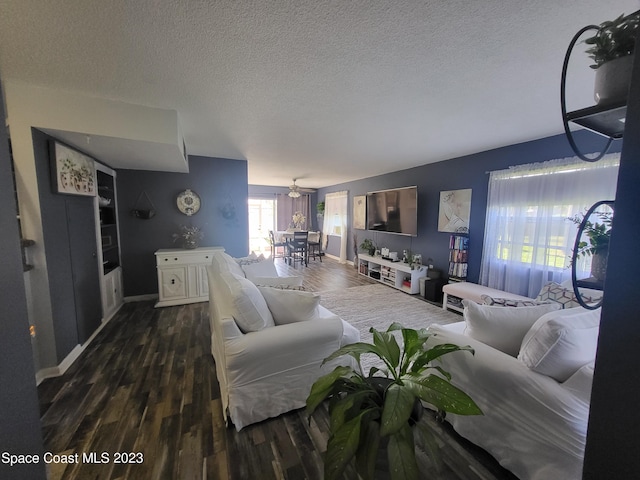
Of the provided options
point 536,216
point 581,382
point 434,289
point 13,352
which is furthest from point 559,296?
point 13,352

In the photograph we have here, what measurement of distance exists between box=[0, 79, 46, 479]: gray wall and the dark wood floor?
81 cm

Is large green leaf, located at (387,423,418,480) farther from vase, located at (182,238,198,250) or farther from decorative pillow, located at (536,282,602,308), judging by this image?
vase, located at (182,238,198,250)

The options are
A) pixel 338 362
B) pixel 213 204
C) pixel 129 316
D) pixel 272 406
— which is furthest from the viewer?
pixel 213 204

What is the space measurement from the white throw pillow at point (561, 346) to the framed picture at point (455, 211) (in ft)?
9.42

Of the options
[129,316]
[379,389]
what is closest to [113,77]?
[379,389]

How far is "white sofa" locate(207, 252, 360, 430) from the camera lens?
1.61 m

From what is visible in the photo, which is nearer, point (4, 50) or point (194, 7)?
point (194, 7)

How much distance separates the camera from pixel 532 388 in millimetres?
1263

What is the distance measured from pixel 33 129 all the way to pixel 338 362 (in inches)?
119

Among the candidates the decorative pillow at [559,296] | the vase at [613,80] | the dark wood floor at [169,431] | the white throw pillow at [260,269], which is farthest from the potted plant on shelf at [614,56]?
the white throw pillow at [260,269]

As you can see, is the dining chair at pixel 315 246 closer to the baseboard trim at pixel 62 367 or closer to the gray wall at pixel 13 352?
the baseboard trim at pixel 62 367

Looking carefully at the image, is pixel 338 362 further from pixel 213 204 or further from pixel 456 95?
pixel 213 204

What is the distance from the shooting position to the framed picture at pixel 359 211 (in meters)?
6.24

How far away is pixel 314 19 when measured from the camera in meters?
1.26
